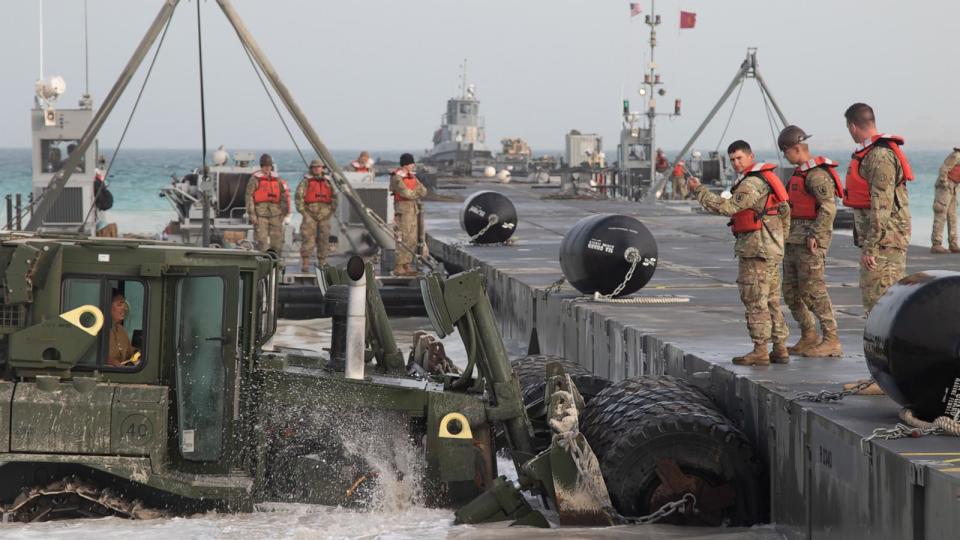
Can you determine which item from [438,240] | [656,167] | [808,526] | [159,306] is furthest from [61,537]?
[656,167]

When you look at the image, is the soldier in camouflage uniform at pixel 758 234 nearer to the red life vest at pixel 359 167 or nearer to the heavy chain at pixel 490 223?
the heavy chain at pixel 490 223

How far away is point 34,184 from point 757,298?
1778 centimetres

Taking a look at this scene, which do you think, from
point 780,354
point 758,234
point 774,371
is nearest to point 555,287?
point 780,354

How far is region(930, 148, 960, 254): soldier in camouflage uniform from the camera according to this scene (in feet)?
77.0

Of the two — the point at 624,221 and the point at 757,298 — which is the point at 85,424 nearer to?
the point at 757,298

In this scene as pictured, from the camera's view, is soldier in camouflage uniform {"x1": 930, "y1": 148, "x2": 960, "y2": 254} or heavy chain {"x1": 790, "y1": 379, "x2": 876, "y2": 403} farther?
soldier in camouflage uniform {"x1": 930, "y1": 148, "x2": 960, "y2": 254}

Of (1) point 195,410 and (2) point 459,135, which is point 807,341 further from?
(2) point 459,135

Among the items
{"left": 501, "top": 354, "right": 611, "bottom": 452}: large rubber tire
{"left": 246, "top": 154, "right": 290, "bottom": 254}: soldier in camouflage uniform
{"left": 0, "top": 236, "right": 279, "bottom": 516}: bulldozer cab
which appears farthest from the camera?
{"left": 246, "top": 154, "right": 290, "bottom": 254}: soldier in camouflage uniform

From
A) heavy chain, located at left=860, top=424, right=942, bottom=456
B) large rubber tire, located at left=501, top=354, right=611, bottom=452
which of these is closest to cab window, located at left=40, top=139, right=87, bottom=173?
large rubber tire, located at left=501, top=354, right=611, bottom=452

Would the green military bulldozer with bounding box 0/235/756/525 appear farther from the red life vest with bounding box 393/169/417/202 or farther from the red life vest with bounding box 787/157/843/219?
the red life vest with bounding box 393/169/417/202

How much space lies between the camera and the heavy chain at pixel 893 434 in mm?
7680

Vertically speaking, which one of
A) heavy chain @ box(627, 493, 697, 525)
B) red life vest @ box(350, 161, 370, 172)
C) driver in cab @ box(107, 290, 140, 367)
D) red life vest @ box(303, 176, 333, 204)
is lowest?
heavy chain @ box(627, 493, 697, 525)

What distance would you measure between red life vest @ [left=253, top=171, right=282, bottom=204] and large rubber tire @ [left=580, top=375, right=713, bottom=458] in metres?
13.6

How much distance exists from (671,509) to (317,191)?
1477 centimetres
